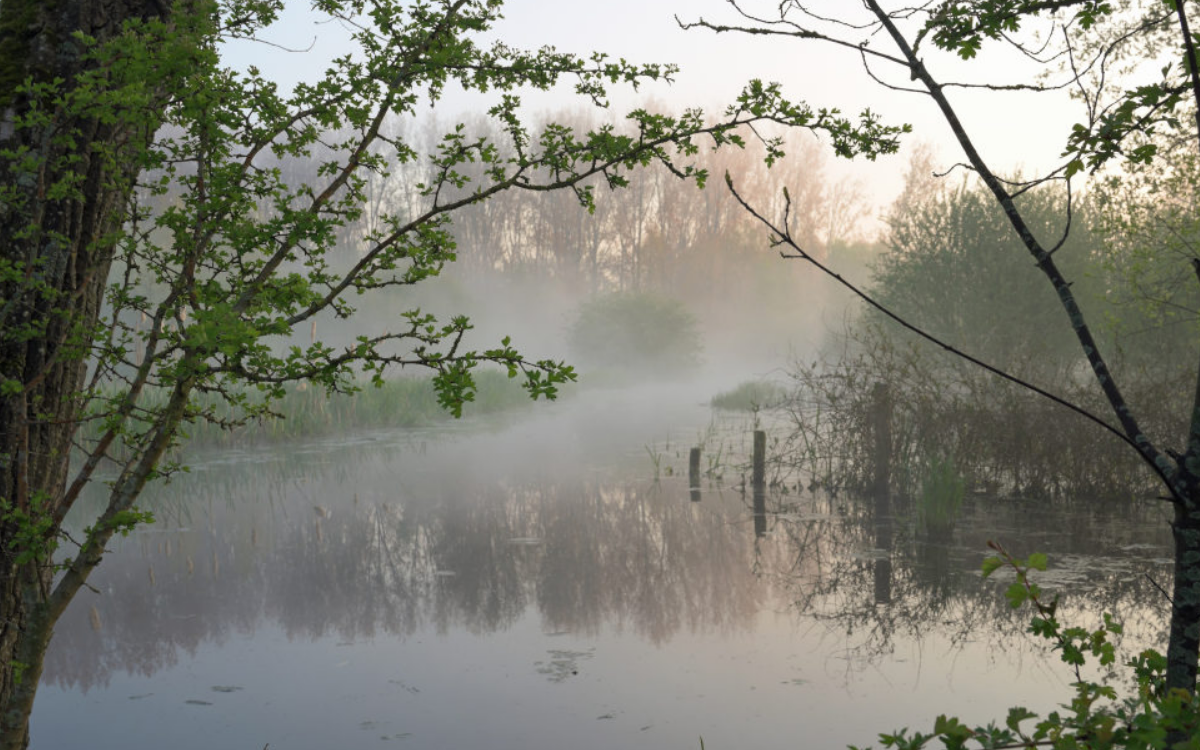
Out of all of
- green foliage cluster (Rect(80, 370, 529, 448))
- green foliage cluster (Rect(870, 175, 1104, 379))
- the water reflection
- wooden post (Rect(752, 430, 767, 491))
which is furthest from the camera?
green foliage cluster (Rect(870, 175, 1104, 379))

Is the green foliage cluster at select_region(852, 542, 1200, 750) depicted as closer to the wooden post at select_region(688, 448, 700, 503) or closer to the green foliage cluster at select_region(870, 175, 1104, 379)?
the wooden post at select_region(688, 448, 700, 503)

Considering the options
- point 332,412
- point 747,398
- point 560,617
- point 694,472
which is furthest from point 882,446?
point 747,398

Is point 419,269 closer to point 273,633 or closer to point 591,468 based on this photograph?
point 273,633

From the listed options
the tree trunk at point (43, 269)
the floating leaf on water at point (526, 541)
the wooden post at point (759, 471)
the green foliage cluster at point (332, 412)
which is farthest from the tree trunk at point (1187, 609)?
the green foliage cluster at point (332, 412)

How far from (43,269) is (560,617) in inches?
200

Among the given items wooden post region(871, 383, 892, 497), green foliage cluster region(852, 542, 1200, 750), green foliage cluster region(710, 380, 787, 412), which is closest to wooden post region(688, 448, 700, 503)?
wooden post region(871, 383, 892, 497)

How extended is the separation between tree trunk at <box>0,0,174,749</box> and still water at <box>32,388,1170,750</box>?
2.39 m

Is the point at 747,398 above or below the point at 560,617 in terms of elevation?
above

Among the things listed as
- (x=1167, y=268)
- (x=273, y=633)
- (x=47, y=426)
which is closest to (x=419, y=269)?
(x=47, y=426)

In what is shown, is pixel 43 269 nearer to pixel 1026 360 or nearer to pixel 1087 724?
pixel 1087 724

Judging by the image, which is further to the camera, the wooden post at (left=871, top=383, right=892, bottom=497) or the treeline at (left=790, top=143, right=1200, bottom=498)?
the wooden post at (left=871, top=383, right=892, bottom=497)

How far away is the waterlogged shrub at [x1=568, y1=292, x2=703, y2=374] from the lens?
36.4m

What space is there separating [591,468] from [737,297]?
36.7 m

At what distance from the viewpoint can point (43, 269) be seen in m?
3.24
